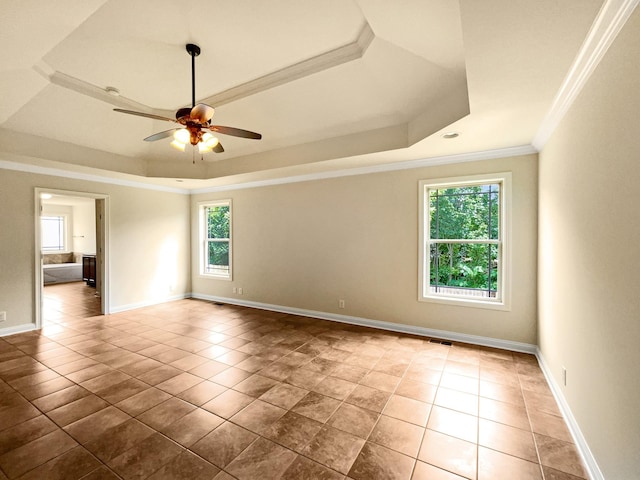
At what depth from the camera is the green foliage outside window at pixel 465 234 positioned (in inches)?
149

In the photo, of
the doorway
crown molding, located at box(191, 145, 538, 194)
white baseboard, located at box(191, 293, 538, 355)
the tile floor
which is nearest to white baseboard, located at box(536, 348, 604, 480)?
the tile floor

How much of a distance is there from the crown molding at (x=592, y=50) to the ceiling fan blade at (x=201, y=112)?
248 cm

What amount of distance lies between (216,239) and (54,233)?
313 inches

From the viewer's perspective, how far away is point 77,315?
5.13 metres

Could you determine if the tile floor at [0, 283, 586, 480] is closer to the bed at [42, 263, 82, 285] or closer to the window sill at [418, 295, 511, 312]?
the window sill at [418, 295, 511, 312]

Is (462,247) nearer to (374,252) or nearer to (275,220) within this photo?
(374,252)

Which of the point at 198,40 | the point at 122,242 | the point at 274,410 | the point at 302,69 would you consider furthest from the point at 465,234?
the point at 122,242

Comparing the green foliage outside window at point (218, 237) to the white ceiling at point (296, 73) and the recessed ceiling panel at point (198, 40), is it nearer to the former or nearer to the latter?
the white ceiling at point (296, 73)

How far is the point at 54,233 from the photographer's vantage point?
10148 mm

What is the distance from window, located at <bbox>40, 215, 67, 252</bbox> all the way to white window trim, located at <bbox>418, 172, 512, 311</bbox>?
11970mm

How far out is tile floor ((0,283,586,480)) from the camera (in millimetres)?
1775

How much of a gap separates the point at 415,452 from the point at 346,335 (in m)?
2.22

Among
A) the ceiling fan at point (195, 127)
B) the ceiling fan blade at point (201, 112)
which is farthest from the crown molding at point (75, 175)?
the ceiling fan blade at point (201, 112)

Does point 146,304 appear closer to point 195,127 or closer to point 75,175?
point 75,175
